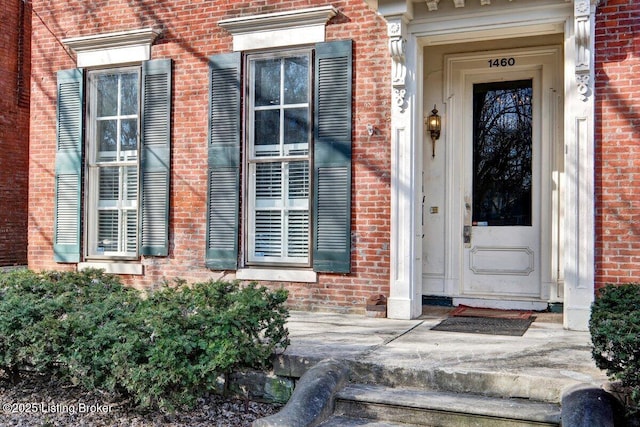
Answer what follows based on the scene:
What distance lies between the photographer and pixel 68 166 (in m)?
7.70

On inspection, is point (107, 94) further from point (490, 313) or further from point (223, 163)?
point (490, 313)

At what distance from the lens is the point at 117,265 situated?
24.5ft

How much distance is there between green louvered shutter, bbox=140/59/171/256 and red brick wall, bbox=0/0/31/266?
4332mm

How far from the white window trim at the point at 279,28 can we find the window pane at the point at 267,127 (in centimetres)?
75

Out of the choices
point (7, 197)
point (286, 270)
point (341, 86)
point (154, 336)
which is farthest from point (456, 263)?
point (7, 197)

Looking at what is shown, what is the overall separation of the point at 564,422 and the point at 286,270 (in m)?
3.91

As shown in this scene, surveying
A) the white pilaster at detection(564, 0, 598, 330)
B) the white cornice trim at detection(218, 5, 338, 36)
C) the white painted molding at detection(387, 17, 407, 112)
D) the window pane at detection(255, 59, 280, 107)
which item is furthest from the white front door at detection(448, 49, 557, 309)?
the window pane at detection(255, 59, 280, 107)

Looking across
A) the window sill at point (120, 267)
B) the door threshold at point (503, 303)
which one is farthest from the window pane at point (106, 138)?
the door threshold at point (503, 303)

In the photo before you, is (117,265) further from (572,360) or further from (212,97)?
(572,360)

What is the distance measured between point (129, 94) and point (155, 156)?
0.96 metres

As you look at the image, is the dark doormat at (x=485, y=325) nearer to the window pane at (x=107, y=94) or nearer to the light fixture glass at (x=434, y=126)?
the light fixture glass at (x=434, y=126)

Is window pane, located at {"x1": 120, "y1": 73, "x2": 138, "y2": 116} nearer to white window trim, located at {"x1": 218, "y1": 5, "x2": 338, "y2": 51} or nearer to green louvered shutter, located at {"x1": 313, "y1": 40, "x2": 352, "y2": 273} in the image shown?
white window trim, located at {"x1": 218, "y1": 5, "x2": 338, "y2": 51}

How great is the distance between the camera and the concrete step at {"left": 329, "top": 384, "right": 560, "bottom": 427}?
3465mm

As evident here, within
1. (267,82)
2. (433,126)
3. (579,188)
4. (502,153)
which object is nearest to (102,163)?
(267,82)
